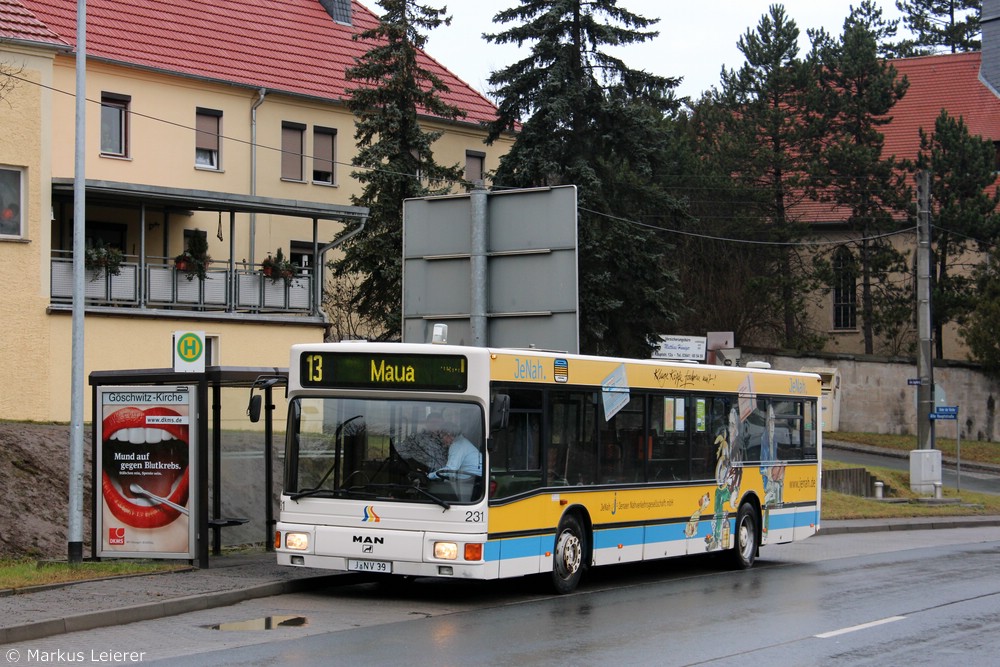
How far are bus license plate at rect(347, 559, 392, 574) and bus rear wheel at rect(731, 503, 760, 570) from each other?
673cm

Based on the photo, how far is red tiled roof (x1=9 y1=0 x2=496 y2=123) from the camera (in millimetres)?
38750

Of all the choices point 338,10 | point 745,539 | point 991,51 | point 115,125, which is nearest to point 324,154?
point 338,10

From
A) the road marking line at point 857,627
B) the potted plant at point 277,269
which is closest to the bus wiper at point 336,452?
the road marking line at point 857,627

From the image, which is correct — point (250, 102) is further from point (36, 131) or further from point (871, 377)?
point (871, 377)

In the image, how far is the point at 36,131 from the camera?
88.8ft

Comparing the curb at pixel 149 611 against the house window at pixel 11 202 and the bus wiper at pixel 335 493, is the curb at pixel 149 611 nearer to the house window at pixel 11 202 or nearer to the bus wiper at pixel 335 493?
the bus wiper at pixel 335 493

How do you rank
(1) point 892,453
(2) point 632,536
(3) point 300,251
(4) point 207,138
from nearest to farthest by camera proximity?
(2) point 632,536, (4) point 207,138, (3) point 300,251, (1) point 892,453

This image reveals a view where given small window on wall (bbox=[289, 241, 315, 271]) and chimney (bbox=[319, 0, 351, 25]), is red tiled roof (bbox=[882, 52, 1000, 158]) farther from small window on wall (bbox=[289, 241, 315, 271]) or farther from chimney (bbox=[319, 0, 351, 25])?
small window on wall (bbox=[289, 241, 315, 271])

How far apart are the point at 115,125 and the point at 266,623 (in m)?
28.9

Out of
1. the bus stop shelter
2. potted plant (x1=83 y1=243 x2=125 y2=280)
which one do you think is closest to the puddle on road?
the bus stop shelter

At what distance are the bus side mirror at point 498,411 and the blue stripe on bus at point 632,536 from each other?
1.17 m

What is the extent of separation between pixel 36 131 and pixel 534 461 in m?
17.1

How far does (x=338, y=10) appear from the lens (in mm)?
48656

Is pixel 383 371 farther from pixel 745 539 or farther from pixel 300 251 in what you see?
pixel 300 251
